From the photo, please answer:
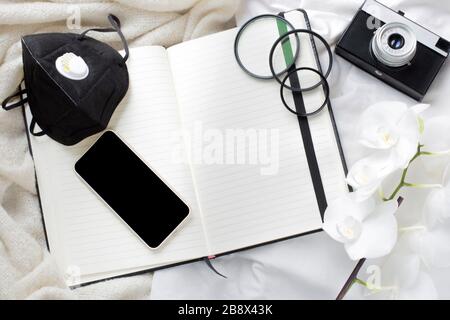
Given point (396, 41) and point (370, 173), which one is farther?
point (396, 41)

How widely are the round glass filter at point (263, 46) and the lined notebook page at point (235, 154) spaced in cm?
1

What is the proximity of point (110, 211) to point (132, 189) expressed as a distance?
0.04m

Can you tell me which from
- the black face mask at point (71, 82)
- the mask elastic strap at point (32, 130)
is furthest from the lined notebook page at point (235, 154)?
the mask elastic strap at point (32, 130)

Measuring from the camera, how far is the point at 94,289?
81 centimetres

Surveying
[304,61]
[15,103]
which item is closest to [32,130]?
[15,103]

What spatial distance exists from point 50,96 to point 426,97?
0.54 metres

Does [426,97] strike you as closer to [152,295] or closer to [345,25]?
[345,25]

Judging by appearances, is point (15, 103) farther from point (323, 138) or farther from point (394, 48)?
point (394, 48)

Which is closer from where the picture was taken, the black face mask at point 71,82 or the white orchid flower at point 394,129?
the white orchid flower at point 394,129

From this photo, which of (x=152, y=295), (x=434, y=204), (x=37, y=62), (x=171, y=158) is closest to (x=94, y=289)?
(x=152, y=295)

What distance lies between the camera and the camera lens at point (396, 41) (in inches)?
31.4

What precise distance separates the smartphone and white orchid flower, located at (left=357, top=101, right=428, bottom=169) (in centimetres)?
28

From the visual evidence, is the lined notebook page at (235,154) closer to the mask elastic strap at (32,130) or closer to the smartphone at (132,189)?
the smartphone at (132,189)

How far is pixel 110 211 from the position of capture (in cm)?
80
